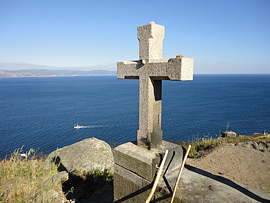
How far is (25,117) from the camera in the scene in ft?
106

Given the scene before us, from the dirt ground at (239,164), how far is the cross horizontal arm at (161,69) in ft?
18.6

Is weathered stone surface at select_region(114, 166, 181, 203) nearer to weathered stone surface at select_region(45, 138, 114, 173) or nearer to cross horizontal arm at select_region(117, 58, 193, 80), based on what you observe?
cross horizontal arm at select_region(117, 58, 193, 80)

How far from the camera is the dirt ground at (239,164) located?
22.9ft

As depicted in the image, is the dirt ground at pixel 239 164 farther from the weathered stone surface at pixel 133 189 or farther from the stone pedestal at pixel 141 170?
the weathered stone surface at pixel 133 189

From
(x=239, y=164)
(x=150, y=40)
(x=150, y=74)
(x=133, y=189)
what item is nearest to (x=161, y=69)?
(x=150, y=74)

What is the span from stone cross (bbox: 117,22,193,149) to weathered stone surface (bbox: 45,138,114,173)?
13.1 ft

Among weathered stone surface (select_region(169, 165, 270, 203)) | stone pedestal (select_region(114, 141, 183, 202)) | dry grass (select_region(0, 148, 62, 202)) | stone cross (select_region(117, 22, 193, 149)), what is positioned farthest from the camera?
dry grass (select_region(0, 148, 62, 202))

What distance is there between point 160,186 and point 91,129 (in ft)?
79.2

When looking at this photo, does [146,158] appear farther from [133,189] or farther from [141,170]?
[133,189]

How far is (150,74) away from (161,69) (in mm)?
292

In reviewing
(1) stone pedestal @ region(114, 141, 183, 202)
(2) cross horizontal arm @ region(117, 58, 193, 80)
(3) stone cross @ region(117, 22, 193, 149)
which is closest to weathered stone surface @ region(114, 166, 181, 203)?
(1) stone pedestal @ region(114, 141, 183, 202)

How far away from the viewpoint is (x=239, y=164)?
8.19 meters

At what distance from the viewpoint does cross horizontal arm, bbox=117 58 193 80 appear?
332cm

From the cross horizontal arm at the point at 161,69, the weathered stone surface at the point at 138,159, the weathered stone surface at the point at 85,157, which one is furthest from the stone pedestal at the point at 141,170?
the weathered stone surface at the point at 85,157
